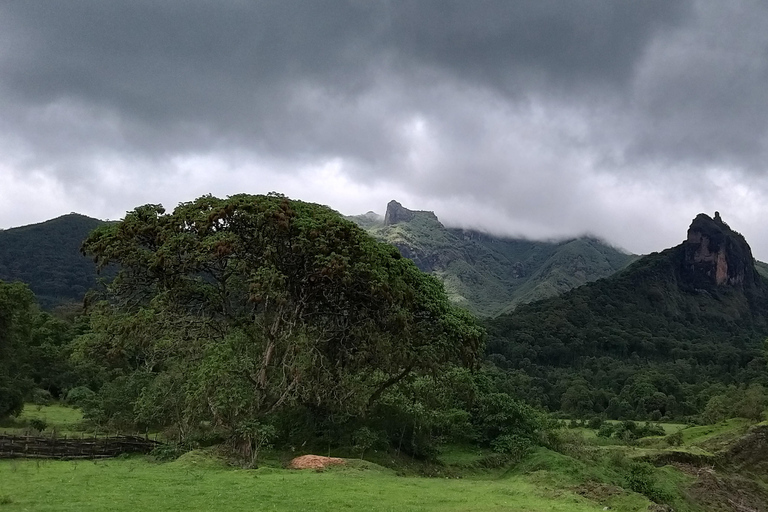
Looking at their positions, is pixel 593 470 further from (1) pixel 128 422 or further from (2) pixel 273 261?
(1) pixel 128 422

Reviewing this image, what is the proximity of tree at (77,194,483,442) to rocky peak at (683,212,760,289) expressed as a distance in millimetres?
174440

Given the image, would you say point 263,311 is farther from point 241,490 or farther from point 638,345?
point 638,345

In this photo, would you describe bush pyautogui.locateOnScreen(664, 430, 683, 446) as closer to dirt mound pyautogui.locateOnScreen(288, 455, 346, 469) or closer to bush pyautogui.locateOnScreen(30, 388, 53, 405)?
dirt mound pyautogui.locateOnScreen(288, 455, 346, 469)

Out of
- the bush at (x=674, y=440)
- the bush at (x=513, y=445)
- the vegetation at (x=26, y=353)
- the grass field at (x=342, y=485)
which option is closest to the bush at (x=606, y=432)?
the bush at (x=674, y=440)

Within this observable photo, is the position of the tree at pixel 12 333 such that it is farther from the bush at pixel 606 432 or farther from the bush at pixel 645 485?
the bush at pixel 606 432

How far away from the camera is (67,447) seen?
24609 millimetres

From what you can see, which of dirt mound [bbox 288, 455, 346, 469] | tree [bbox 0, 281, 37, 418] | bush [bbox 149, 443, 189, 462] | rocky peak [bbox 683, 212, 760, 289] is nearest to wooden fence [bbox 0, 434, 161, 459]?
bush [bbox 149, 443, 189, 462]

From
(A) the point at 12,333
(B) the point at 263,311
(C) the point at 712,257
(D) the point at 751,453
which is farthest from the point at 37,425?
(C) the point at 712,257

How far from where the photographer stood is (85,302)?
28.3 metres

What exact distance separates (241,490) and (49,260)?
580ft

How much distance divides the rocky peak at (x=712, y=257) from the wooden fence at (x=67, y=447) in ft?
606

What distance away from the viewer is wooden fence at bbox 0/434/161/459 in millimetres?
22812

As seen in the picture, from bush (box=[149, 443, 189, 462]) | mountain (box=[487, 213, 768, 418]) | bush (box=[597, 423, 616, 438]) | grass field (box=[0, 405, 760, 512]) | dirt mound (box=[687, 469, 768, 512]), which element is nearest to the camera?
grass field (box=[0, 405, 760, 512])

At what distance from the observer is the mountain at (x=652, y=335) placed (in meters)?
86.2
